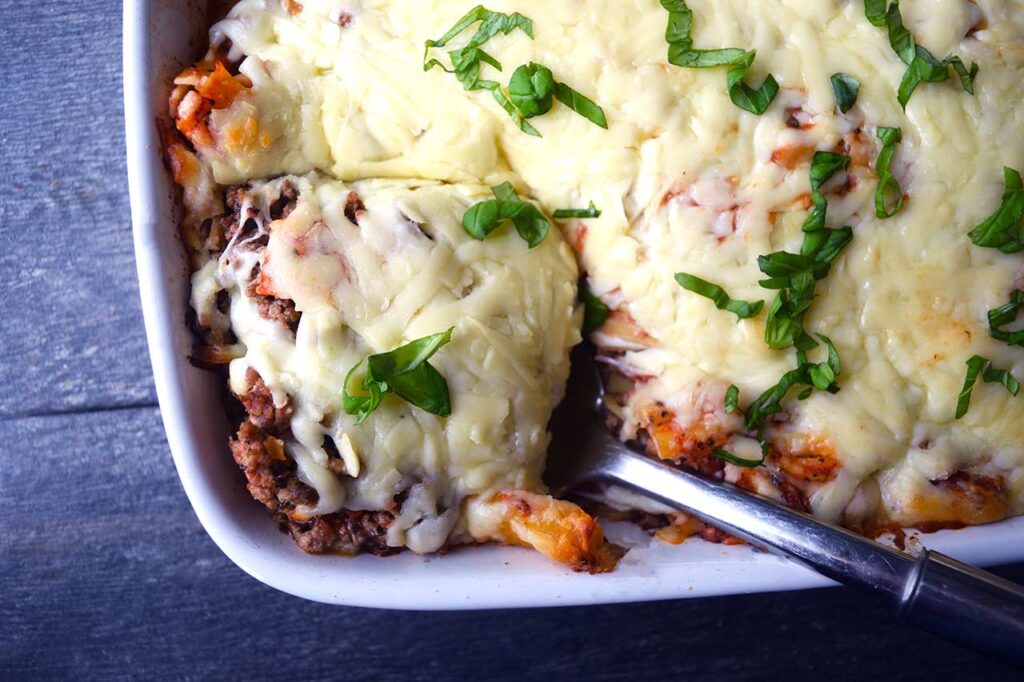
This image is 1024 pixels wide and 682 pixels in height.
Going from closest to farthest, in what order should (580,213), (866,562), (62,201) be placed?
1. (866,562)
2. (580,213)
3. (62,201)

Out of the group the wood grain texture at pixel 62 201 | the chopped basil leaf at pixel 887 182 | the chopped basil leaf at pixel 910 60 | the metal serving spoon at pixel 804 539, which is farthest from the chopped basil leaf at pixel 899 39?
the wood grain texture at pixel 62 201

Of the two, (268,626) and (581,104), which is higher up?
(581,104)

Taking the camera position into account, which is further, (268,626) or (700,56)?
(268,626)

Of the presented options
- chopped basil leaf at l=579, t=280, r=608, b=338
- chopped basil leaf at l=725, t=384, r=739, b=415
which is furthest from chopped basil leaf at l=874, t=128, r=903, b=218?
chopped basil leaf at l=579, t=280, r=608, b=338

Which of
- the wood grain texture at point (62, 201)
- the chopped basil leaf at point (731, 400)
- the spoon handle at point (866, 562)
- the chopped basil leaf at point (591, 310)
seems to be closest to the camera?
the spoon handle at point (866, 562)

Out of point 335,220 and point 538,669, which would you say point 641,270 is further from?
point 538,669

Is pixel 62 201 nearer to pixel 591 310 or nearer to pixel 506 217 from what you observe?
pixel 506 217

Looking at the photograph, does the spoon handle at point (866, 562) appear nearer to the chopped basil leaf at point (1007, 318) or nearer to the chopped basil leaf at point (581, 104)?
the chopped basil leaf at point (1007, 318)

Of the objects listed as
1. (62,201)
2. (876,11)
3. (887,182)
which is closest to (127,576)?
(62,201)
